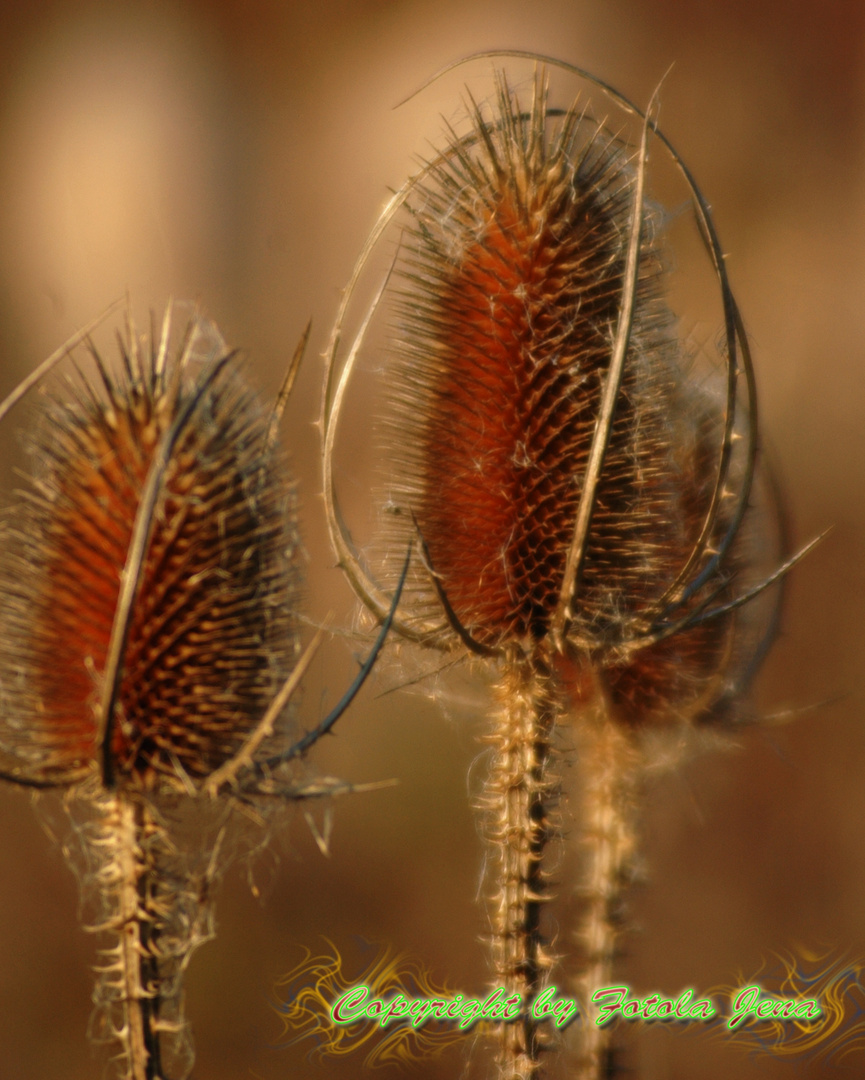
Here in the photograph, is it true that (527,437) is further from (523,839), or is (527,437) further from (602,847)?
(602,847)

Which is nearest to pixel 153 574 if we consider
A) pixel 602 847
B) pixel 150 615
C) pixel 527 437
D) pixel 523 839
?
pixel 150 615

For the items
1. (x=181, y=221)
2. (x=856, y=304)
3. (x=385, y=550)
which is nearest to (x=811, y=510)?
(x=856, y=304)

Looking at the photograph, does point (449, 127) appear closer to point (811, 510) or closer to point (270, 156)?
point (270, 156)

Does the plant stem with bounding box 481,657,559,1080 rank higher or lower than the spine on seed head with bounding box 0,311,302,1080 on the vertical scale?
lower

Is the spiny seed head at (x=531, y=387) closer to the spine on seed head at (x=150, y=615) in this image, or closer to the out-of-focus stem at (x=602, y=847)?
the spine on seed head at (x=150, y=615)

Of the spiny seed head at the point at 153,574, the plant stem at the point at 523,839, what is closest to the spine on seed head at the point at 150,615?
the spiny seed head at the point at 153,574

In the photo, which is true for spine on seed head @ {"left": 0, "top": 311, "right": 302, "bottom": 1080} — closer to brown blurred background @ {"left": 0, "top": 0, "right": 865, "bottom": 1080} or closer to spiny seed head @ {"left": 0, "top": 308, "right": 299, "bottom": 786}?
spiny seed head @ {"left": 0, "top": 308, "right": 299, "bottom": 786}

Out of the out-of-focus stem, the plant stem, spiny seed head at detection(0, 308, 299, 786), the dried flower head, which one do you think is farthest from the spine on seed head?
the out-of-focus stem
